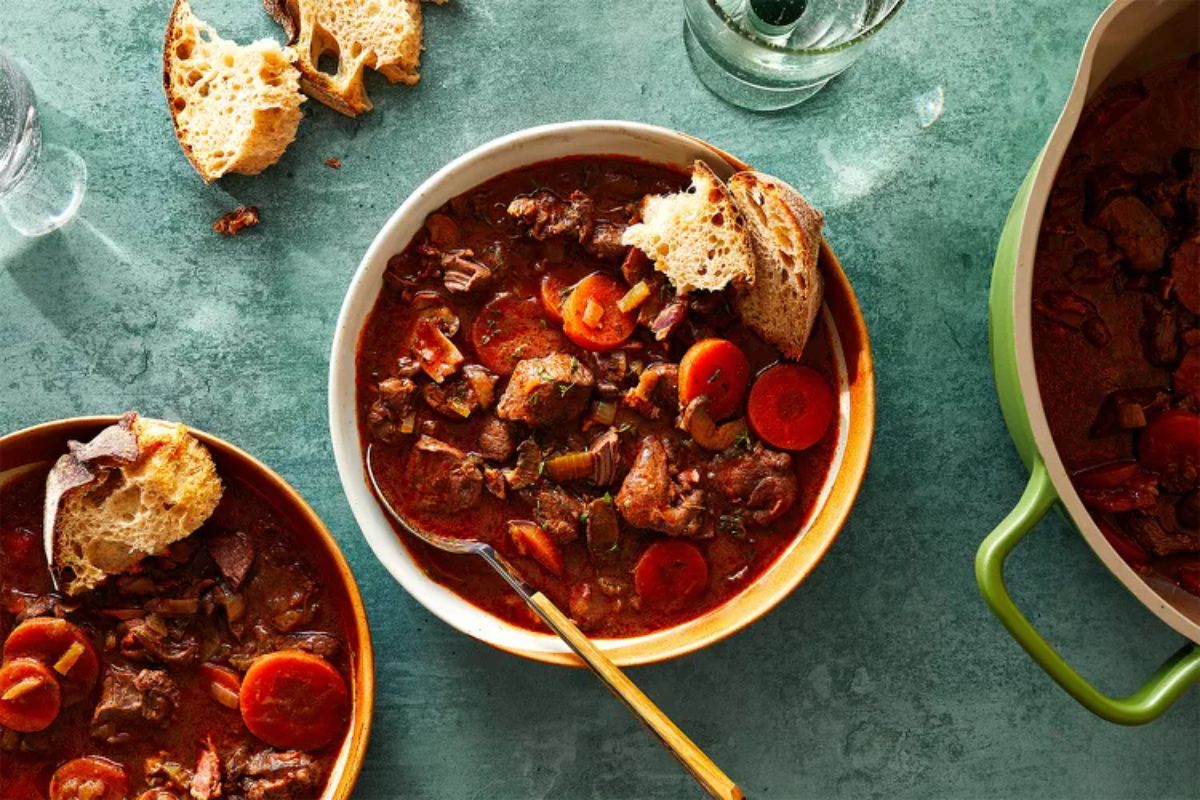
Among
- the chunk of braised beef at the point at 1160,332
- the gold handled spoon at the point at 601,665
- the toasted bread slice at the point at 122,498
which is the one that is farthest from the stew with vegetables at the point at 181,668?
the chunk of braised beef at the point at 1160,332

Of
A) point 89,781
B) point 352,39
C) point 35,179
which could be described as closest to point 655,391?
point 352,39

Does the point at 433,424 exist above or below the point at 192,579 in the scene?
above

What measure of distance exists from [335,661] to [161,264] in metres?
1.41

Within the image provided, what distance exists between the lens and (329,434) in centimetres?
347

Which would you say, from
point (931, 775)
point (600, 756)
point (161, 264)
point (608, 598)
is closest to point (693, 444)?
point (608, 598)

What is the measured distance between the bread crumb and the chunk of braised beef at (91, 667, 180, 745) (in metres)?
1.39

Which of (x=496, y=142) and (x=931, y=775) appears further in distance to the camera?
(x=931, y=775)

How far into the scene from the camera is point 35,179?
355 cm

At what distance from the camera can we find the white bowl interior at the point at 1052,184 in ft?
9.51

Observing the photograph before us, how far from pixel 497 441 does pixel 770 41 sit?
1.58m

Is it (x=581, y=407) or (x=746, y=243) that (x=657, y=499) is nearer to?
(x=581, y=407)

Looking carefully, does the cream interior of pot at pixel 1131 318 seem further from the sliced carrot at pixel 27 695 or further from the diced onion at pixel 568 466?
the sliced carrot at pixel 27 695

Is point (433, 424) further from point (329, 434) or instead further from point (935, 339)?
point (935, 339)

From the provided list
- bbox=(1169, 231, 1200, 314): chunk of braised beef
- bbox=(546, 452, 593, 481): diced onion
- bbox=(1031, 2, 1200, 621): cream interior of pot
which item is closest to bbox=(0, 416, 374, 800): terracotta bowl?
bbox=(546, 452, 593, 481): diced onion
